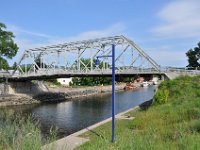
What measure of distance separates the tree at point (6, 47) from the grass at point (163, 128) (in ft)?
128

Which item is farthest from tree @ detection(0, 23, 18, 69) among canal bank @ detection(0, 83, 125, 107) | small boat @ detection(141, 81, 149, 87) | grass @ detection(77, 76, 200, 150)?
small boat @ detection(141, 81, 149, 87)

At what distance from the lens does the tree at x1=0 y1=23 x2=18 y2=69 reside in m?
71.8

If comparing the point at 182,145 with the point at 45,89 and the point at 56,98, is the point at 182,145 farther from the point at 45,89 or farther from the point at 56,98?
the point at 45,89

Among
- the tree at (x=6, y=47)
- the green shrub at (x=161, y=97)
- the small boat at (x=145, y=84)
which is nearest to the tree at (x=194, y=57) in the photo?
the small boat at (x=145, y=84)

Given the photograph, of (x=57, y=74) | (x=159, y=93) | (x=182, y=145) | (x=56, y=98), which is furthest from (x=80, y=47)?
(x=182, y=145)

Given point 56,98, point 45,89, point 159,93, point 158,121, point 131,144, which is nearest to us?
point 131,144

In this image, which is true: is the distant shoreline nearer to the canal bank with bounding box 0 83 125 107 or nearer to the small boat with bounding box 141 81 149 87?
the canal bank with bounding box 0 83 125 107

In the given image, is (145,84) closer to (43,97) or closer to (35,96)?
(43,97)

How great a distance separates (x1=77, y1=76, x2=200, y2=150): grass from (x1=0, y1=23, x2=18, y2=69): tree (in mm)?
38889

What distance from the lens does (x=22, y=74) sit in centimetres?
7881

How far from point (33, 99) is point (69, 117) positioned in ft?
96.7

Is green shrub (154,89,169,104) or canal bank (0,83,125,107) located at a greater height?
green shrub (154,89,169,104)

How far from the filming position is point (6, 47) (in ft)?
238

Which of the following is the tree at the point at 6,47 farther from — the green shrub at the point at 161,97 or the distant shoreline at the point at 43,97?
the green shrub at the point at 161,97
